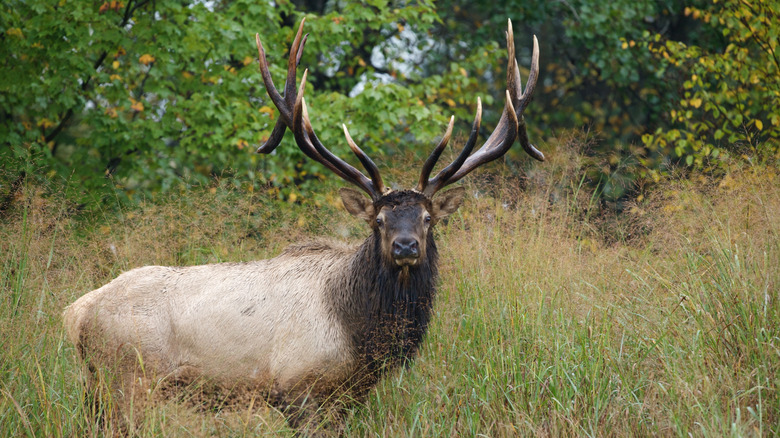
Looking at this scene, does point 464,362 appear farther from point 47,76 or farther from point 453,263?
point 47,76

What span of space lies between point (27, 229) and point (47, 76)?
4659 millimetres

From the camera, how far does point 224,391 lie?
432 centimetres

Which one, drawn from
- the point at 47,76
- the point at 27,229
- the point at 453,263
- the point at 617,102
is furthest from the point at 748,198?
the point at 617,102

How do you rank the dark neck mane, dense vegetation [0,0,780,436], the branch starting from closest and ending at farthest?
dense vegetation [0,0,780,436], the dark neck mane, the branch

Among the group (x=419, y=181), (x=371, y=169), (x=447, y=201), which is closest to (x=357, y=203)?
(x=371, y=169)

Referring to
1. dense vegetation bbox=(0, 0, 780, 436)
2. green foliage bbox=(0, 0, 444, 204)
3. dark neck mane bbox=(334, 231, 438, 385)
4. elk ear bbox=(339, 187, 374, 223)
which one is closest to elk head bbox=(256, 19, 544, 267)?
elk ear bbox=(339, 187, 374, 223)

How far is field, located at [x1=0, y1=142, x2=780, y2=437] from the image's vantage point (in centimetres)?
359

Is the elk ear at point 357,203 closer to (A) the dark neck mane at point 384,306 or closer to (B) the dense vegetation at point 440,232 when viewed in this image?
(A) the dark neck mane at point 384,306

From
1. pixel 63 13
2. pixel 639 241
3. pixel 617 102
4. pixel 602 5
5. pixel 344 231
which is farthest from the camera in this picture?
pixel 617 102

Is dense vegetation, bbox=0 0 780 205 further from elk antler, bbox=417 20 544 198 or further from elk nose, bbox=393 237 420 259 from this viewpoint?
elk nose, bbox=393 237 420 259

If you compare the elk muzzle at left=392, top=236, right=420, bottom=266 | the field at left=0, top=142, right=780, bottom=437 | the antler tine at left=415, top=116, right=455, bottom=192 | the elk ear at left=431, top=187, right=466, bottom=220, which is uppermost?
the antler tine at left=415, top=116, right=455, bottom=192

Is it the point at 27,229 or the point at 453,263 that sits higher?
the point at 27,229

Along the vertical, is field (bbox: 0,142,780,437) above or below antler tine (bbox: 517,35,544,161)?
below

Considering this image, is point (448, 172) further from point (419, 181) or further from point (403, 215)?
point (403, 215)
